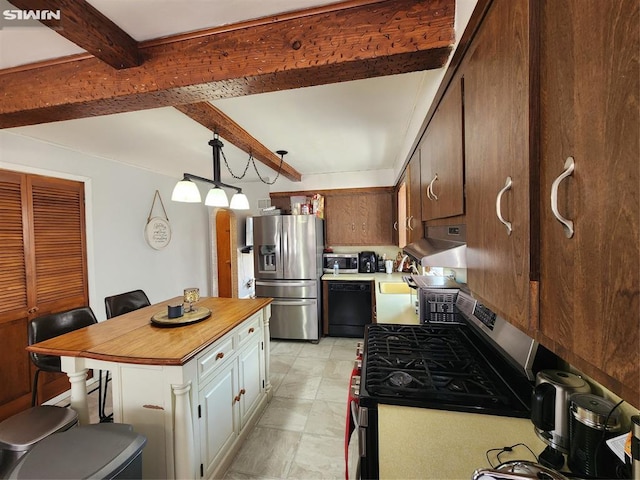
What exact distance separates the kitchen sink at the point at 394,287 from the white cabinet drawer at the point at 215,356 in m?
1.89

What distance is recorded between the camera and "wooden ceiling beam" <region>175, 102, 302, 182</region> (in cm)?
184

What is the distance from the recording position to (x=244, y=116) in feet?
6.94

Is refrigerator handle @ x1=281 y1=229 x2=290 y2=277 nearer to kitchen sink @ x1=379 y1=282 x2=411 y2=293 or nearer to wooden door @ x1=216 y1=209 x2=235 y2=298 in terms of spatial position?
kitchen sink @ x1=379 y1=282 x2=411 y2=293

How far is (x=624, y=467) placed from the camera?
2.23 feet

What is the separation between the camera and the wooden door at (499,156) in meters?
0.58

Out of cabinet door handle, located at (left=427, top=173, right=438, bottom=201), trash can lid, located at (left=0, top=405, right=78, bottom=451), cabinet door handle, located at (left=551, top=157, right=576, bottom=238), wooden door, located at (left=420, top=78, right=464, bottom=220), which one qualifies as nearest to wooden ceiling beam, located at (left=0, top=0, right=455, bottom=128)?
wooden door, located at (left=420, top=78, right=464, bottom=220)

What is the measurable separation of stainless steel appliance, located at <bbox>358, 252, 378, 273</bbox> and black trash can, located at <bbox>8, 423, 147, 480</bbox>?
3.33 metres

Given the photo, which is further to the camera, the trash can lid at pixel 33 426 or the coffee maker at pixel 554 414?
the trash can lid at pixel 33 426

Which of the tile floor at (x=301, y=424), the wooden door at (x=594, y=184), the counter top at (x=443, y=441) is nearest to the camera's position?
the wooden door at (x=594, y=184)

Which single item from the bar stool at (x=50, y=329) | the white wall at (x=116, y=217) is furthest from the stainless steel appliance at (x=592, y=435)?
the white wall at (x=116, y=217)

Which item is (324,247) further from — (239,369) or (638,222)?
(638,222)

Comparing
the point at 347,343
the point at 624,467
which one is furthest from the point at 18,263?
the point at 624,467

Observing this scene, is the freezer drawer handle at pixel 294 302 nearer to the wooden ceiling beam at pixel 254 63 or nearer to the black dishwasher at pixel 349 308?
the black dishwasher at pixel 349 308

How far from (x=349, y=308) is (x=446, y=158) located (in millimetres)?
2967
